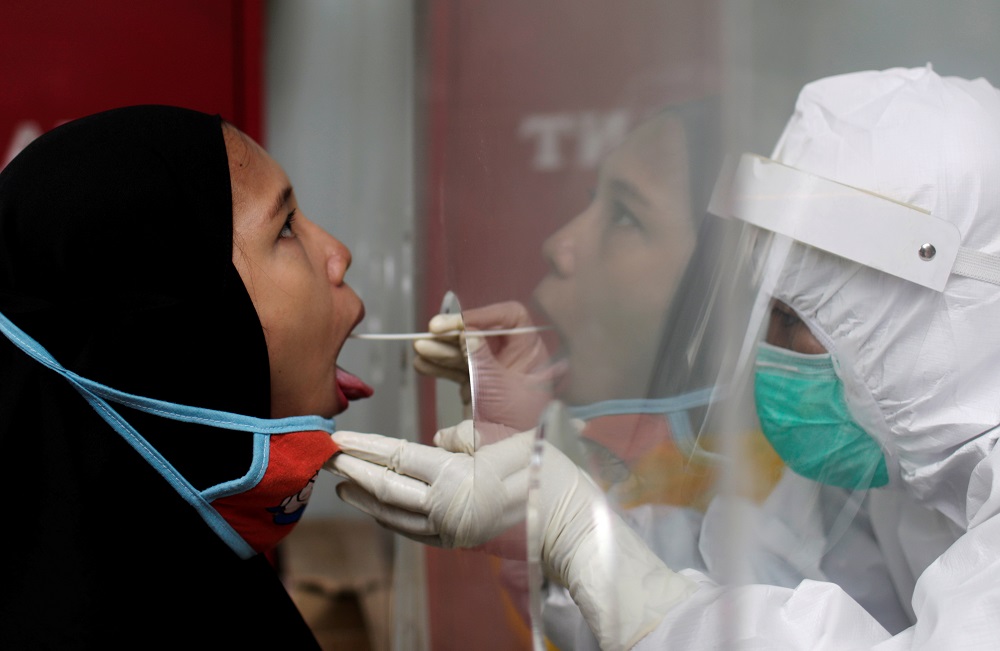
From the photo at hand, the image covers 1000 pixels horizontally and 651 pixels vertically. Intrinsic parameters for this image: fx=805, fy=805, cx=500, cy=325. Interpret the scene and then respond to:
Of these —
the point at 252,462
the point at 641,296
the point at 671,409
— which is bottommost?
the point at 252,462

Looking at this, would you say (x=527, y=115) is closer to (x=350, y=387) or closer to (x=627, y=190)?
(x=627, y=190)

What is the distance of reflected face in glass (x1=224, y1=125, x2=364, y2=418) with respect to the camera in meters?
0.91

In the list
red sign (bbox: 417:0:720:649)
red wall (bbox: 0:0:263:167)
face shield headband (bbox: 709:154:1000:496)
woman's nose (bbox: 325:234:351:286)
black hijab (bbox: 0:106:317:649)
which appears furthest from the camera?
red wall (bbox: 0:0:263:167)

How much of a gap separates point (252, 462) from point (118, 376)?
162 millimetres

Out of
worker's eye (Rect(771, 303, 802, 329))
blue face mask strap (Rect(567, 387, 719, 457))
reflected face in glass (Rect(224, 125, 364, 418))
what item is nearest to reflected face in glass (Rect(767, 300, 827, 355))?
worker's eye (Rect(771, 303, 802, 329))

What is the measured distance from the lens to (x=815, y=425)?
3.27 ft

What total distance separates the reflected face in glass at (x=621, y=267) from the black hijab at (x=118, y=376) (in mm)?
378

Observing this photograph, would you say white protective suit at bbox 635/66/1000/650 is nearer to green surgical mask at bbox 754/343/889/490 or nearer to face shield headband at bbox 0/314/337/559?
green surgical mask at bbox 754/343/889/490

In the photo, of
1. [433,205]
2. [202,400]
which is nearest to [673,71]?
[202,400]

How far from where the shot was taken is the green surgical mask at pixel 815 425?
959 millimetres

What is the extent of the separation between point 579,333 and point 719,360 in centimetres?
16

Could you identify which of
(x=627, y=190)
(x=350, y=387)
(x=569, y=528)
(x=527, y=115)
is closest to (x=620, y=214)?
(x=627, y=190)

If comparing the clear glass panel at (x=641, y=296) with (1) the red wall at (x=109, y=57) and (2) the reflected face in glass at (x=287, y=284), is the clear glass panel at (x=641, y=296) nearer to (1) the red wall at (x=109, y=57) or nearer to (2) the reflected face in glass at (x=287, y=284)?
(2) the reflected face in glass at (x=287, y=284)

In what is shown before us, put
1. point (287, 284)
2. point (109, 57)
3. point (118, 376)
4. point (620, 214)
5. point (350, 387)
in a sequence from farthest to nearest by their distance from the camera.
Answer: point (109, 57) → point (350, 387) → point (287, 284) → point (118, 376) → point (620, 214)
